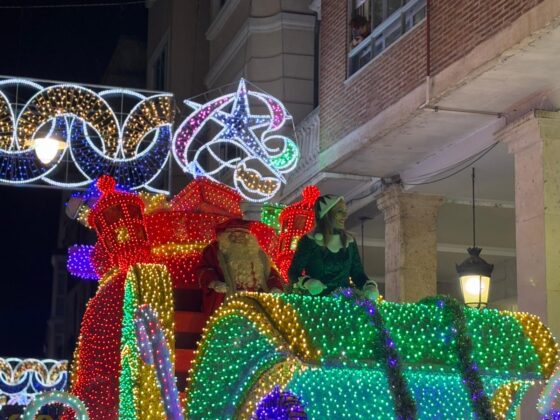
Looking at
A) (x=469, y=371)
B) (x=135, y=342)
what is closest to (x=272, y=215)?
(x=135, y=342)

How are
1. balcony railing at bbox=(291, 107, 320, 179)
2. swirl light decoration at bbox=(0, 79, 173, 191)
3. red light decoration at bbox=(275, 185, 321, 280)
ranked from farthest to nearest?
balcony railing at bbox=(291, 107, 320, 179) < swirl light decoration at bbox=(0, 79, 173, 191) < red light decoration at bbox=(275, 185, 321, 280)

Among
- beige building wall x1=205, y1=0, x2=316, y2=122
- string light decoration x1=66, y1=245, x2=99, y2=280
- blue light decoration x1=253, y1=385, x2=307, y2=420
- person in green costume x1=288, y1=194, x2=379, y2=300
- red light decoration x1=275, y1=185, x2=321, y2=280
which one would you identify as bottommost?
blue light decoration x1=253, y1=385, x2=307, y2=420

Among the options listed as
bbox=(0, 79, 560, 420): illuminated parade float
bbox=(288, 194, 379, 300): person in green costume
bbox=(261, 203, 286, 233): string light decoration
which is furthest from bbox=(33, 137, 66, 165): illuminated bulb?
bbox=(288, 194, 379, 300): person in green costume

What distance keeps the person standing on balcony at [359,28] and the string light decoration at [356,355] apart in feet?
33.7

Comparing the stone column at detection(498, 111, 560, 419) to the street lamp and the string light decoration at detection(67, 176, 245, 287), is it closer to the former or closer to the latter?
the street lamp

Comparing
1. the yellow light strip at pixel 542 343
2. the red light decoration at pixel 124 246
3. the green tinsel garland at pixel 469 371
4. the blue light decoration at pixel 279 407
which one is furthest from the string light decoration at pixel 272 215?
the green tinsel garland at pixel 469 371

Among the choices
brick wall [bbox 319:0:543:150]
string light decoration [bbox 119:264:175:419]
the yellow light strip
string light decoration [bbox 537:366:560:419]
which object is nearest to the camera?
string light decoration [bbox 537:366:560:419]

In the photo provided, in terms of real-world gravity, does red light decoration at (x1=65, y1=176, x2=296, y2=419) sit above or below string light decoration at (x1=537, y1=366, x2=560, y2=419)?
above

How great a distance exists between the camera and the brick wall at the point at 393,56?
457 inches

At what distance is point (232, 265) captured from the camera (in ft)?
26.8

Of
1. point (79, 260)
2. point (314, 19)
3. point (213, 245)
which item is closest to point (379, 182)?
point (314, 19)

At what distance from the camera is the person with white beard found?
8.11 metres

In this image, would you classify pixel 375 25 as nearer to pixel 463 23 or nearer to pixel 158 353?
pixel 463 23

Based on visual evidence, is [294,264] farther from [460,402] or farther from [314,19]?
[314,19]
